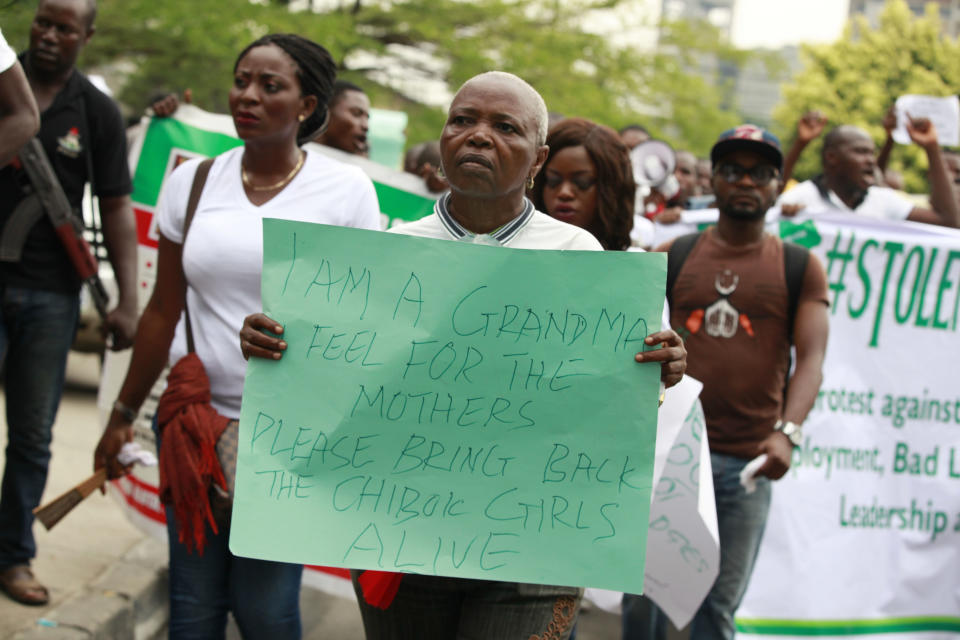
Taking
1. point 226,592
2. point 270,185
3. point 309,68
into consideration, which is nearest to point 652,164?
point 309,68

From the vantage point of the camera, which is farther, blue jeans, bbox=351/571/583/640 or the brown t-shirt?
the brown t-shirt

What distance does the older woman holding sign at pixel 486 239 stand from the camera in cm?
237

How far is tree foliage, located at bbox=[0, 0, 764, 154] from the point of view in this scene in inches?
539

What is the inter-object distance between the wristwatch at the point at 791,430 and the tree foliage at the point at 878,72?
29.6 meters

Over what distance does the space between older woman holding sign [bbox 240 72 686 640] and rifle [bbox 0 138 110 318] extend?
192cm

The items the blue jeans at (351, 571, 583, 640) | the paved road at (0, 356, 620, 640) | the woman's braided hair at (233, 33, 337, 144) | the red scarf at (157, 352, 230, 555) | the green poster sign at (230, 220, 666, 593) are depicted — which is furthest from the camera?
the paved road at (0, 356, 620, 640)

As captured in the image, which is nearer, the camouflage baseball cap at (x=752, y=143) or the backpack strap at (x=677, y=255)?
the camouflage baseball cap at (x=752, y=143)

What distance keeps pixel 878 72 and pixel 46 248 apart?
32405 mm

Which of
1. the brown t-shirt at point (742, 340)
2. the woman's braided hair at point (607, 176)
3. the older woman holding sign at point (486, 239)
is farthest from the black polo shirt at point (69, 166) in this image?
the brown t-shirt at point (742, 340)

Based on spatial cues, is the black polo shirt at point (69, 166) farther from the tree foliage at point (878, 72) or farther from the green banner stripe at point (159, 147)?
the tree foliage at point (878, 72)

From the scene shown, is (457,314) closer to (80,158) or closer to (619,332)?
(619,332)

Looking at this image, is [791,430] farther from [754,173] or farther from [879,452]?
[879,452]

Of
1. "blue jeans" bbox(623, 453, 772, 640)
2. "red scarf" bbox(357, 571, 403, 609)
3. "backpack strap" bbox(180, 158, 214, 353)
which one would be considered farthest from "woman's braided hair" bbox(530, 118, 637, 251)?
"red scarf" bbox(357, 571, 403, 609)

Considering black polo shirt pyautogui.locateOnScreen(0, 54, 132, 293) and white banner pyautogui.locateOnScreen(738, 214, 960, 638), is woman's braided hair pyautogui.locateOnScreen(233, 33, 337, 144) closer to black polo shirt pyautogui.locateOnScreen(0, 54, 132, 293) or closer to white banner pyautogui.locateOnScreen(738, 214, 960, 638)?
black polo shirt pyautogui.locateOnScreen(0, 54, 132, 293)
